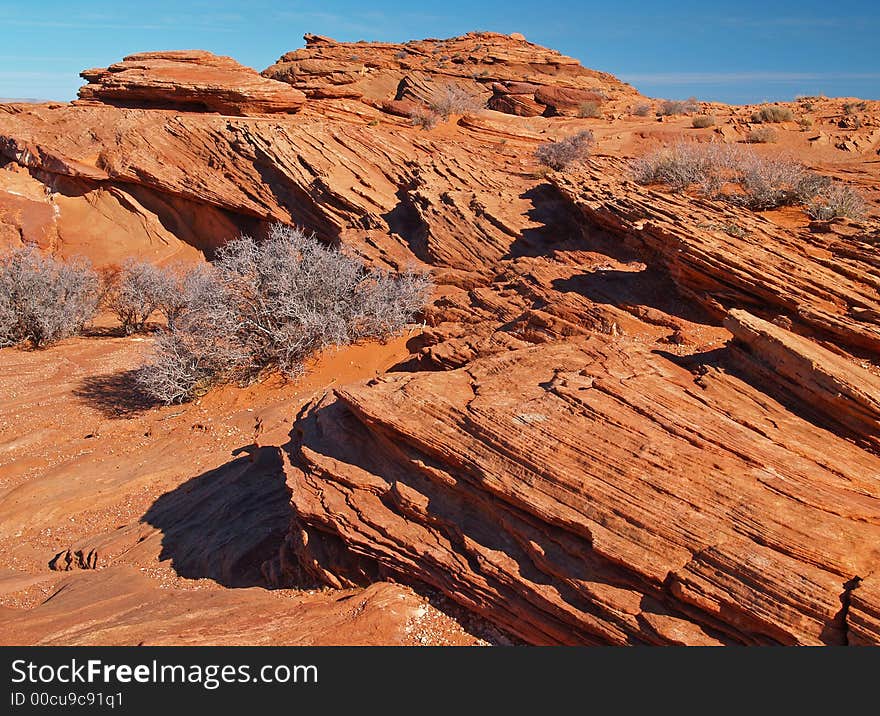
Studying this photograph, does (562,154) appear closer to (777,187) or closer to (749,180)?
(749,180)

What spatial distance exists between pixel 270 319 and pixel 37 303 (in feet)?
21.9

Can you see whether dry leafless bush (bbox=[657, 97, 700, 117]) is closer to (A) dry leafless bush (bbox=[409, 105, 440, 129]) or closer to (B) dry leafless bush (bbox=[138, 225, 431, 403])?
(A) dry leafless bush (bbox=[409, 105, 440, 129])

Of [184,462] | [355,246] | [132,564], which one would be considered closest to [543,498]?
[132,564]

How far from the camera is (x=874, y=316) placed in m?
5.89

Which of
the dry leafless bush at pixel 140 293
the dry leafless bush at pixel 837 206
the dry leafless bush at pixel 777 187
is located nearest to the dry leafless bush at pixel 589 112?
the dry leafless bush at pixel 777 187

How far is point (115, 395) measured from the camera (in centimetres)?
1159

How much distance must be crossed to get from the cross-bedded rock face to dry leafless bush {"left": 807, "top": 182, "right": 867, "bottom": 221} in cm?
1692

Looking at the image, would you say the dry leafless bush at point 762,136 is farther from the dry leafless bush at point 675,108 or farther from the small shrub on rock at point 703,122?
the dry leafless bush at point 675,108

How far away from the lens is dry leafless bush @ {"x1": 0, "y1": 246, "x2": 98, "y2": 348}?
14.4 meters

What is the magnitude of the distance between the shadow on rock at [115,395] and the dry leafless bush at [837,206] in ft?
37.4

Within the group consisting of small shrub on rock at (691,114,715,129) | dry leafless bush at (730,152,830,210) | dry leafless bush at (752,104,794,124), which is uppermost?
dry leafless bush at (752,104,794,124)

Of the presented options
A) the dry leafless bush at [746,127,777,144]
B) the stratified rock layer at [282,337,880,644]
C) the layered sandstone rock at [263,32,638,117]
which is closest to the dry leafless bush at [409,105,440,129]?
the layered sandstone rock at [263,32,638,117]

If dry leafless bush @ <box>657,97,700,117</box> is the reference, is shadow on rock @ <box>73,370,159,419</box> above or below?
below

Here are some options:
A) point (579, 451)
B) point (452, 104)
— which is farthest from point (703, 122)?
point (579, 451)
